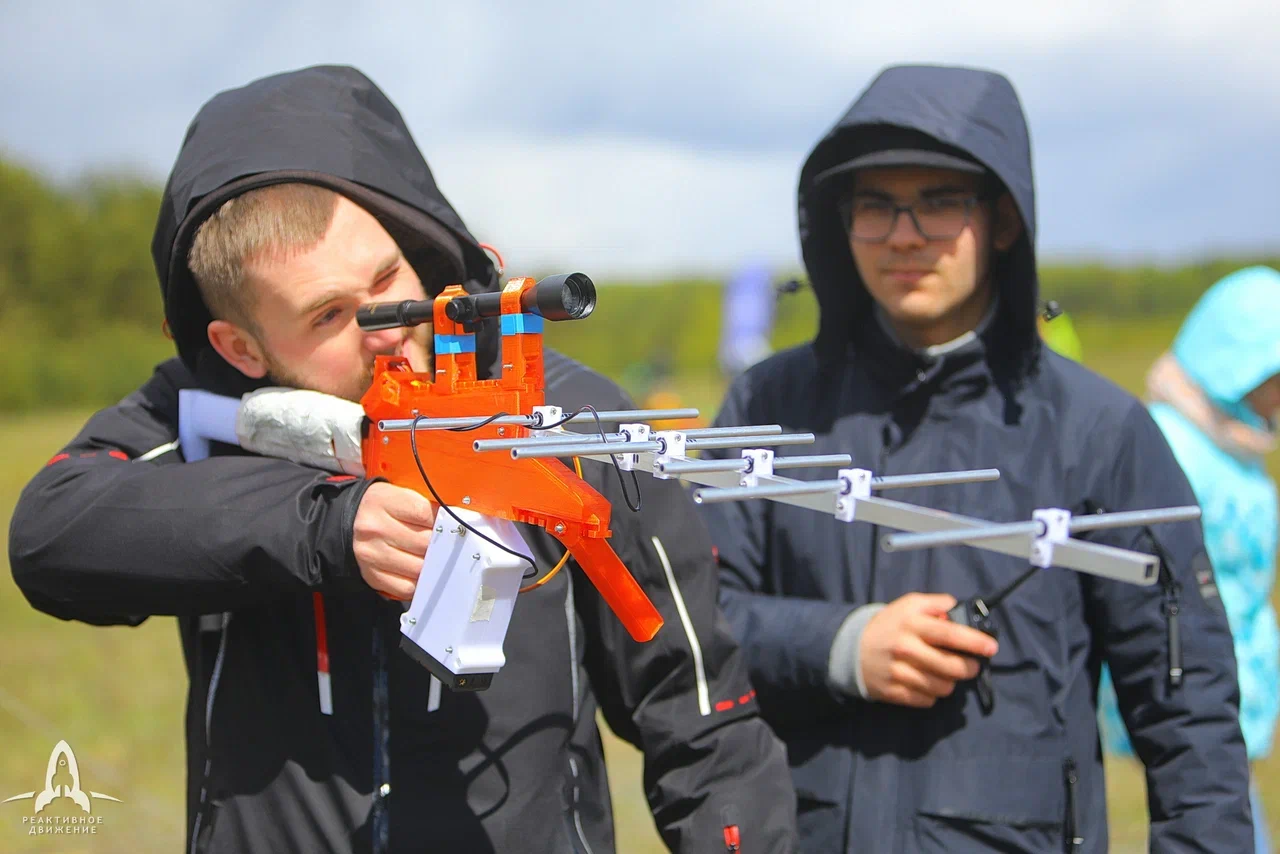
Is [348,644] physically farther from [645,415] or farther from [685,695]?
[645,415]

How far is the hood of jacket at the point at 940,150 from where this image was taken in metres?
3.29

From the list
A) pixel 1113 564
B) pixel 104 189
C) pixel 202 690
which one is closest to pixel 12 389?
pixel 104 189

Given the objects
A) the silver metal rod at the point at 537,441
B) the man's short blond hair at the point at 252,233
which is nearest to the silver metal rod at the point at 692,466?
the silver metal rod at the point at 537,441

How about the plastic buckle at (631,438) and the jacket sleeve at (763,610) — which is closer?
the plastic buckle at (631,438)

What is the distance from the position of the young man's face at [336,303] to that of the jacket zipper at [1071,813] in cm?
196

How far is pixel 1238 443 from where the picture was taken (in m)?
5.12

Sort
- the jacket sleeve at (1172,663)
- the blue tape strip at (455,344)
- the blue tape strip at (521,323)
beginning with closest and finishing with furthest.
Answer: the blue tape strip at (521,323) < the blue tape strip at (455,344) < the jacket sleeve at (1172,663)

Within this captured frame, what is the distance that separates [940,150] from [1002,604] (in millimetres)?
1329

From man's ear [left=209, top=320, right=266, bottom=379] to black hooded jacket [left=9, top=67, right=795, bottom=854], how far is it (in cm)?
17

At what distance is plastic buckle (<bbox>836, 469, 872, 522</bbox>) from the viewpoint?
182cm

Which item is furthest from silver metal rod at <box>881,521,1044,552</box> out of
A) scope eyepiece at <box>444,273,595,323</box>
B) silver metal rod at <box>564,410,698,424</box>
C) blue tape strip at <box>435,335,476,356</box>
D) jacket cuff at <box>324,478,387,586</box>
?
jacket cuff at <box>324,478,387,586</box>

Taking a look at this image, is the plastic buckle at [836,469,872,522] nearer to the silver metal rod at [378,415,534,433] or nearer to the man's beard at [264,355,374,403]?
the silver metal rod at [378,415,534,433]

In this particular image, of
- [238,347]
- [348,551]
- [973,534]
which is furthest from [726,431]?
[238,347]

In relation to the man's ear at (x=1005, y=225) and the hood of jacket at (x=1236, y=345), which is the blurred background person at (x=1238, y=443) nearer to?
the hood of jacket at (x=1236, y=345)
